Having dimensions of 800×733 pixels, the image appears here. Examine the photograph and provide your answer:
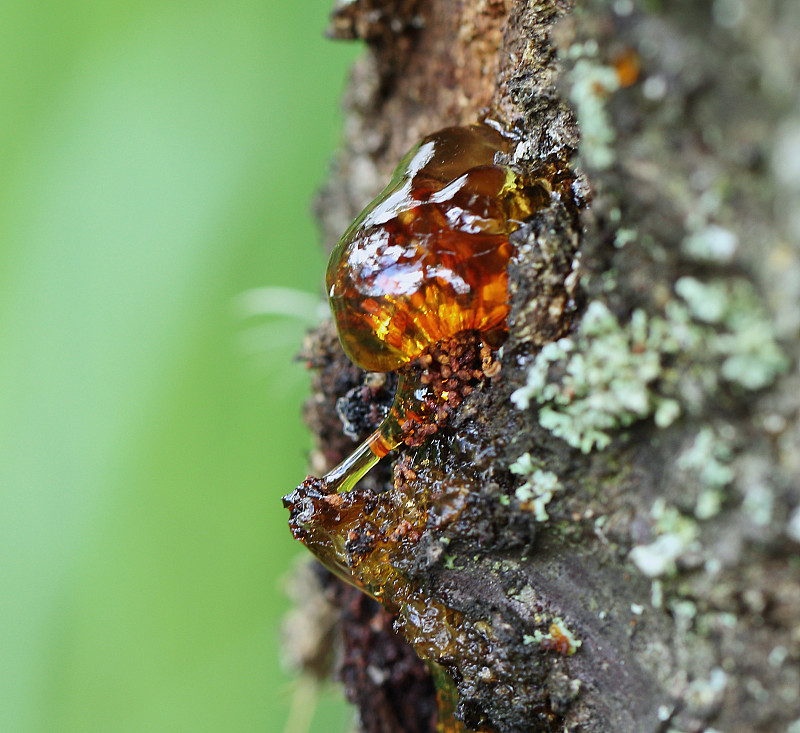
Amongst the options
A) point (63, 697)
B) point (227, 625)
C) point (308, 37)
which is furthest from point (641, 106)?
point (63, 697)

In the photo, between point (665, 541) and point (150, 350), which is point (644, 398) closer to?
point (665, 541)

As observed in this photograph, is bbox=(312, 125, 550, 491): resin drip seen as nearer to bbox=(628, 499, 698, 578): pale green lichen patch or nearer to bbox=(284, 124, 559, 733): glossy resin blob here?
bbox=(284, 124, 559, 733): glossy resin blob

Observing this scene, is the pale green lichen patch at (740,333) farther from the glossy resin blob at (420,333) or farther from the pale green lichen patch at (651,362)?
the glossy resin blob at (420,333)

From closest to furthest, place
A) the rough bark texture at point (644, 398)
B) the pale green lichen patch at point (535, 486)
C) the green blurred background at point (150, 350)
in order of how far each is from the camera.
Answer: the rough bark texture at point (644, 398) → the pale green lichen patch at point (535, 486) → the green blurred background at point (150, 350)

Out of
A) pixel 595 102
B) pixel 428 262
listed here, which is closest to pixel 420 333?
pixel 428 262

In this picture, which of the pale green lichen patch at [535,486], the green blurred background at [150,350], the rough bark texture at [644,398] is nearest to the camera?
the rough bark texture at [644,398]

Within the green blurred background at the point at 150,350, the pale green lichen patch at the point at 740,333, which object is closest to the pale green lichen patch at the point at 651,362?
the pale green lichen patch at the point at 740,333
